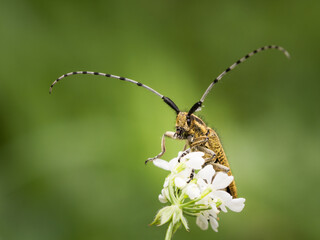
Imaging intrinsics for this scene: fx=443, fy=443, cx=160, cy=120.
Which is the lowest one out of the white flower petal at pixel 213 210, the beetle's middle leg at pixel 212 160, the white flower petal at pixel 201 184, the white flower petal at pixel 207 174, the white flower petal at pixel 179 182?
the white flower petal at pixel 213 210

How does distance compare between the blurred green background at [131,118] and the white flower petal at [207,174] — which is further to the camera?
the blurred green background at [131,118]

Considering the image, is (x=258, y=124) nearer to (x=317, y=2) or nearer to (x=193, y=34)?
(x=193, y=34)

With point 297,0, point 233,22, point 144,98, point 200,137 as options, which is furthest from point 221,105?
point 200,137

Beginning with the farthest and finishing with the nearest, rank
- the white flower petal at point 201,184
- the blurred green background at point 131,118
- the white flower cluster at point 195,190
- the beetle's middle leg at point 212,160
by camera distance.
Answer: the blurred green background at point 131,118
the beetle's middle leg at point 212,160
the white flower petal at point 201,184
the white flower cluster at point 195,190

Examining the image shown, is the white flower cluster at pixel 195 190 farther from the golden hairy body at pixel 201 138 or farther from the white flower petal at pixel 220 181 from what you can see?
the golden hairy body at pixel 201 138

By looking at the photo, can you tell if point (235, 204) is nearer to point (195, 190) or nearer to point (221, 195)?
point (221, 195)

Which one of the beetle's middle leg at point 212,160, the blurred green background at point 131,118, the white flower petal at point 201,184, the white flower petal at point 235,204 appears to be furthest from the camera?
the blurred green background at point 131,118

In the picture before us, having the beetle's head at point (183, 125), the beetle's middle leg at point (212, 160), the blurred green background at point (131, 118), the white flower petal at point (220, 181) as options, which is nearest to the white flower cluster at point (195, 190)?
the white flower petal at point (220, 181)
